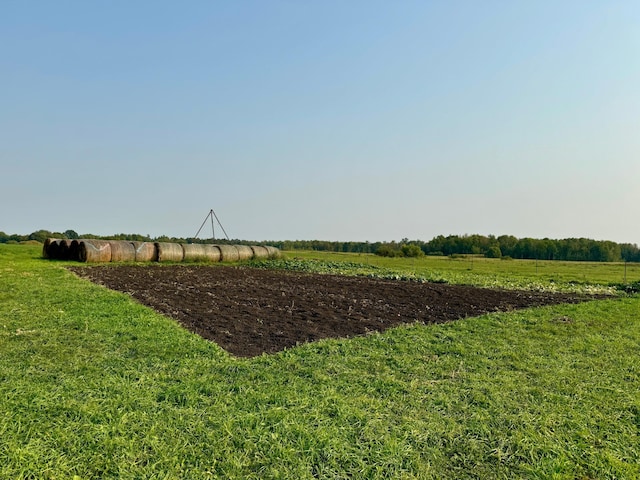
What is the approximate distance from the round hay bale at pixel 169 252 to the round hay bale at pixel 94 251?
2.62 metres

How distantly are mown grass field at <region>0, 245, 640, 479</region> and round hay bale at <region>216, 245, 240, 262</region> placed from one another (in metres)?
18.9

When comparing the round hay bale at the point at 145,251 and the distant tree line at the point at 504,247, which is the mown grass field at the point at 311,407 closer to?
the round hay bale at the point at 145,251

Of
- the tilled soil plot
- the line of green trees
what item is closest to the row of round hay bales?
the tilled soil plot

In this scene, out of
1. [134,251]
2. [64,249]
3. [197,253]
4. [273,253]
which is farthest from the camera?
[273,253]

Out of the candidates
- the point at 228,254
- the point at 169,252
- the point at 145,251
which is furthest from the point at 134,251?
the point at 228,254

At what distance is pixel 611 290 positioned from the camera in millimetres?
15961

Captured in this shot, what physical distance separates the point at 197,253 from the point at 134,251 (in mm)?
3570

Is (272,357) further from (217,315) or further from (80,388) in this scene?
(217,315)

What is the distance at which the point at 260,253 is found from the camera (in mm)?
27828

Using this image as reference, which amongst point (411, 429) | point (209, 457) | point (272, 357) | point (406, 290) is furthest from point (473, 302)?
point (209, 457)

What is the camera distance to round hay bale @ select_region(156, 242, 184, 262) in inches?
893

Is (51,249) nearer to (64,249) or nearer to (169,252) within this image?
(64,249)

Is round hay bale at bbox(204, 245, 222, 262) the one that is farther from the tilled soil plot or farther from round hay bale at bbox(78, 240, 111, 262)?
the tilled soil plot

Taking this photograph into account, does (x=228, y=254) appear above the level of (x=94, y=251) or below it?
below
